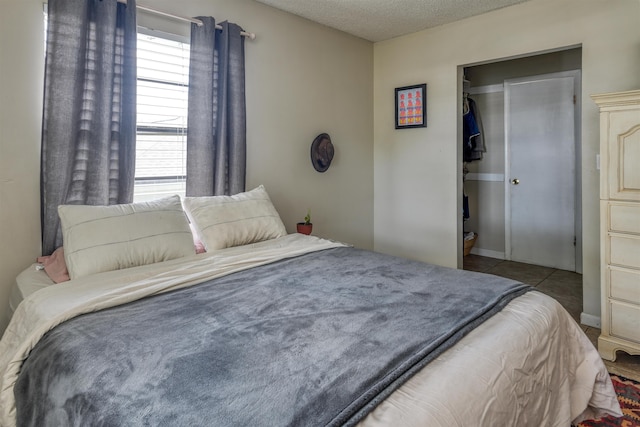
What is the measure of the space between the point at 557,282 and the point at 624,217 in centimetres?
183

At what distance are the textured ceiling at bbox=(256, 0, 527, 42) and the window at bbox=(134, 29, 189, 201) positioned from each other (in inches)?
35.8

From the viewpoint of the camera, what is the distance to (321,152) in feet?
11.8

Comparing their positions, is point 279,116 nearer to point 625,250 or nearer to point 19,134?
point 19,134

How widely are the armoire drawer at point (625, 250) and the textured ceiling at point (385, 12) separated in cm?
197

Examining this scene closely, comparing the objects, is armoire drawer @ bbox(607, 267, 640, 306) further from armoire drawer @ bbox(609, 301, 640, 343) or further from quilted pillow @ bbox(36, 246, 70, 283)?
quilted pillow @ bbox(36, 246, 70, 283)

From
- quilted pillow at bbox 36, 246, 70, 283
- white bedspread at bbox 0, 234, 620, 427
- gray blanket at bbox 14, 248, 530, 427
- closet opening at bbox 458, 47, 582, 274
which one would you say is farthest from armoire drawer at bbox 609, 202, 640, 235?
quilted pillow at bbox 36, 246, 70, 283

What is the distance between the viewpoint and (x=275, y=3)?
10.3 ft

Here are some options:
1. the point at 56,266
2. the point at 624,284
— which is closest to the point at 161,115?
the point at 56,266

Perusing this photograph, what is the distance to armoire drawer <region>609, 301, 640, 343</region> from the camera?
2391 millimetres

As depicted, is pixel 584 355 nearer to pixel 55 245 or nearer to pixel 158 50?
pixel 55 245

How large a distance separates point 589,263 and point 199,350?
114 inches

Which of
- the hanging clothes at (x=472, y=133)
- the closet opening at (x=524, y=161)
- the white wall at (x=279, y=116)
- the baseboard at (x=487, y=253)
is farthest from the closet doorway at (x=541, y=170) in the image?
the white wall at (x=279, y=116)

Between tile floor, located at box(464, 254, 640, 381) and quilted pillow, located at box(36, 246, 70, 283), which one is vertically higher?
quilted pillow, located at box(36, 246, 70, 283)

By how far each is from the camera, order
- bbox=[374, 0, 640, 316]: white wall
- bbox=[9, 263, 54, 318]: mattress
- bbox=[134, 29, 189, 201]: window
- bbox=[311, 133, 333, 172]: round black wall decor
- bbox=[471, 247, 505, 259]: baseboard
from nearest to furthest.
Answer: bbox=[9, 263, 54, 318]: mattress
bbox=[134, 29, 189, 201]: window
bbox=[374, 0, 640, 316]: white wall
bbox=[311, 133, 333, 172]: round black wall decor
bbox=[471, 247, 505, 259]: baseboard
